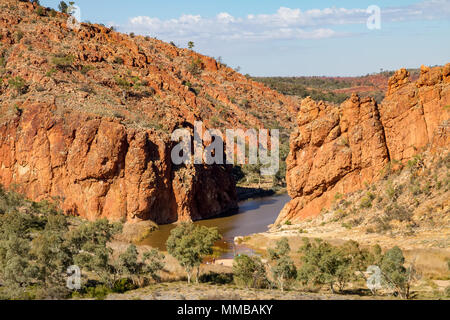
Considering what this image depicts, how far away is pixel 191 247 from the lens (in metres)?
32.4

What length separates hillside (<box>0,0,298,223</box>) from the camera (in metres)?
54.1

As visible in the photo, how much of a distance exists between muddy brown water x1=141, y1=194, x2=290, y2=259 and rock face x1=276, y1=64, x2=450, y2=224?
15.3 ft

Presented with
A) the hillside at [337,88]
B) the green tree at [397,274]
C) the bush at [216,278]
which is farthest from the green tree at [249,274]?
the hillside at [337,88]

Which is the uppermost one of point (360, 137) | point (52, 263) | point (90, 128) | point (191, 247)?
point (90, 128)

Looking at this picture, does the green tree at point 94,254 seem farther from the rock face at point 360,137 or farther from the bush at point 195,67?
the bush at point 195,67

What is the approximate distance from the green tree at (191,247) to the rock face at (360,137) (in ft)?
54.6

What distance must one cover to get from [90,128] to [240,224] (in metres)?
17.1

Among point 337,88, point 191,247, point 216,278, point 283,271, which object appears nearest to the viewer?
point 283,271

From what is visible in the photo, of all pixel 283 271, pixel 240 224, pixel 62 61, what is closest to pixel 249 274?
pixel 283 271

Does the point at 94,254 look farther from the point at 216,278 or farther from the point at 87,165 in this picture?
the point at 87,165

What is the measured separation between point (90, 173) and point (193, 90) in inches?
1740

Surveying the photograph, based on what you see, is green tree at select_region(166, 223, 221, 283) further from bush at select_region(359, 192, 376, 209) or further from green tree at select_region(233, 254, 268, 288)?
bush at select_region(359, 192, 376, 209)

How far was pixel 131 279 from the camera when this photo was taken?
31125mm
